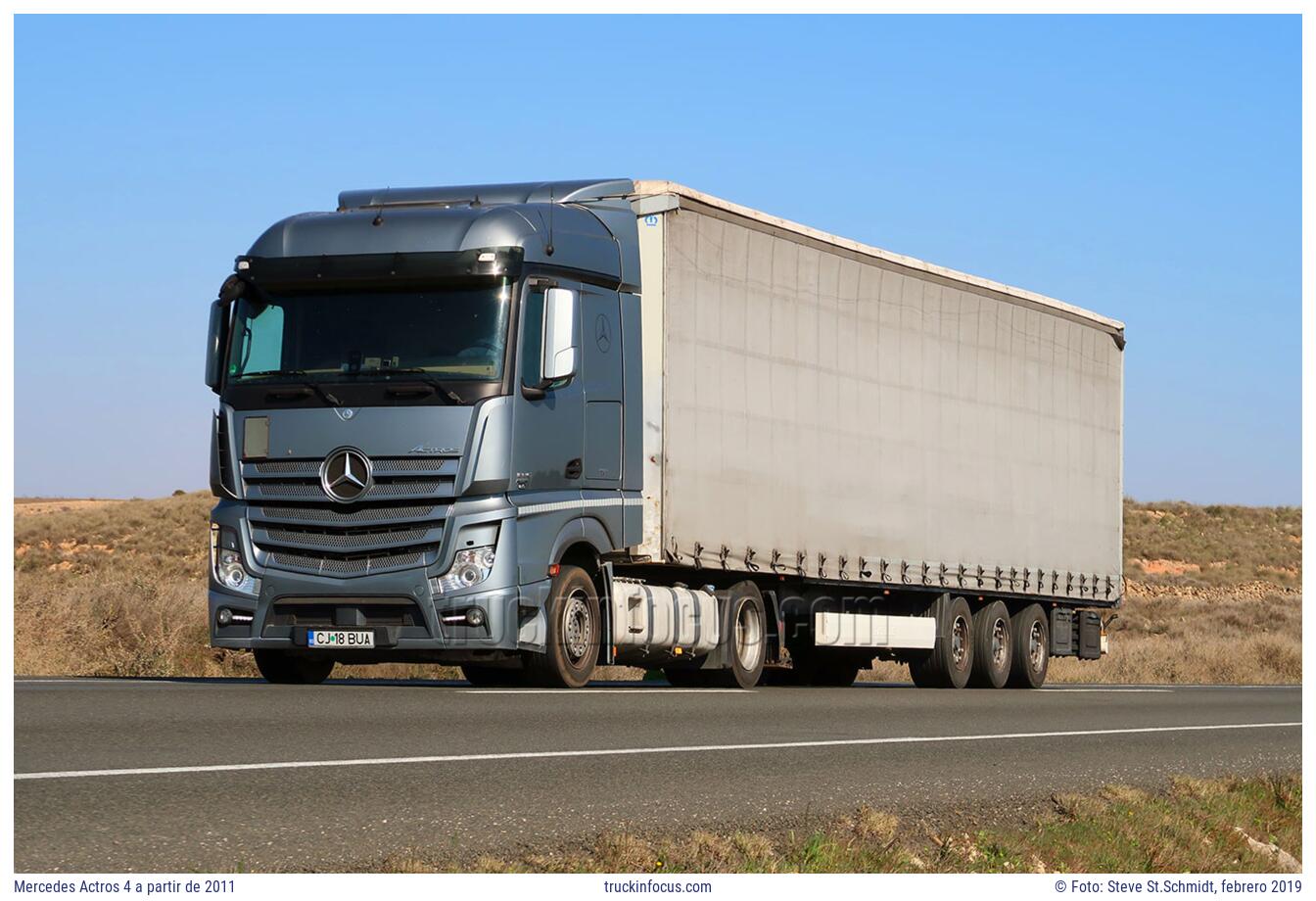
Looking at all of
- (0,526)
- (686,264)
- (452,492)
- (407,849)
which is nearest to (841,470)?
(686,264)

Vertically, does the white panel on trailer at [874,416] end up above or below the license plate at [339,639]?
above

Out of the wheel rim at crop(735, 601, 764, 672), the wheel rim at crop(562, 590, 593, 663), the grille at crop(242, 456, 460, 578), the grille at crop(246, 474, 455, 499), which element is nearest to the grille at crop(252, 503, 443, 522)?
the grille at crop(242, 456, 460, 578)

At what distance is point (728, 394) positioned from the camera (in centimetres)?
1984

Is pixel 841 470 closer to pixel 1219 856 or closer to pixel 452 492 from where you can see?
pixel 452 492

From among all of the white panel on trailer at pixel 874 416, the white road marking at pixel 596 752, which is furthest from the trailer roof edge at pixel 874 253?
the white road marking at pixel 596 752

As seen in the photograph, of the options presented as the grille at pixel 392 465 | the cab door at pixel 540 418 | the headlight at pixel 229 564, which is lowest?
the headlight at pixel 229 564

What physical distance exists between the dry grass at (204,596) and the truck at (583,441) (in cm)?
613

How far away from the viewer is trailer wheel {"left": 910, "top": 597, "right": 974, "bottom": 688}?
941 inches

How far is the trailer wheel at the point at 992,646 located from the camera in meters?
24.7

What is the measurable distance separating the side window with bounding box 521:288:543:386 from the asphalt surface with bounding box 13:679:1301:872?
2.61 meters

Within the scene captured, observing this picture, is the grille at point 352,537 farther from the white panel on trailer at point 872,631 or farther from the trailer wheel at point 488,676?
the white panel on trailer at point 872,631

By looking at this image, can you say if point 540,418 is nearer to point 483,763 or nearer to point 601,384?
point 601,384

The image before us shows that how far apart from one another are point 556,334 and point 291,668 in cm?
410

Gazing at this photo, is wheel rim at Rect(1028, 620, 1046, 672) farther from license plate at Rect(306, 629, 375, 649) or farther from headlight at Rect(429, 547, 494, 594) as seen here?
license plate at Rect(306, 629, 375, 649)
